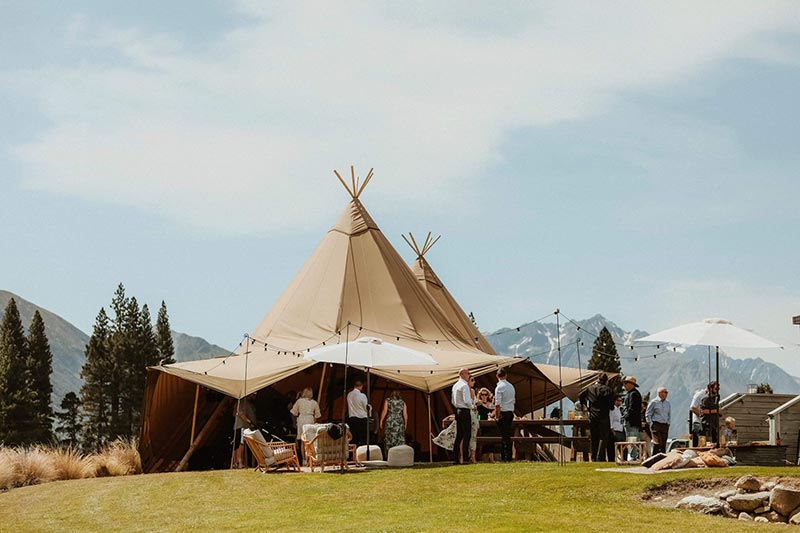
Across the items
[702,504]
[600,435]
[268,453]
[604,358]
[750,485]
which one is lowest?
[702,504]

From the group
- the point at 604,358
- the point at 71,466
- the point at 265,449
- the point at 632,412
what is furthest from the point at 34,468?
the point at 604,358

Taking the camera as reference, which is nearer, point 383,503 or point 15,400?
point 383,503

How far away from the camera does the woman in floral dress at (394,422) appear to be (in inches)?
729

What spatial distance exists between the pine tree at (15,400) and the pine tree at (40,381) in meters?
0.37

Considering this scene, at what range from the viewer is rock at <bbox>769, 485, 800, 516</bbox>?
38.6 ft

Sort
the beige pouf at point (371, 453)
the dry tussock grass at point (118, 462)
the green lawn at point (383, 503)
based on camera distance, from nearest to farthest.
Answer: the green lawn at point (383, 503), the beige pouf at point (371, 453), the dry tussock grass at point (118, 462)

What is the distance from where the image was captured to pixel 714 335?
606 inches

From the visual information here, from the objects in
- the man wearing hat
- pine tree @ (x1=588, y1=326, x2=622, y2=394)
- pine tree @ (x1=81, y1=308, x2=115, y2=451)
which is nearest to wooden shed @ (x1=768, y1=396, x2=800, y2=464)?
the man wearing hat

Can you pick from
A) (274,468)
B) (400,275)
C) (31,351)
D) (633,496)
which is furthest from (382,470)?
(31,351)

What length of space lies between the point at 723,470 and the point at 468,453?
5706 mm

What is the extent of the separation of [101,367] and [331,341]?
38.2 metres

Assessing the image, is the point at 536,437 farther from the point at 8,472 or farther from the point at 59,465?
the point at 8,472

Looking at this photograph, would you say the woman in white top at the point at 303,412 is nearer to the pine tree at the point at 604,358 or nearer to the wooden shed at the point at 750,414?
the wooden shed at the point at 750,414

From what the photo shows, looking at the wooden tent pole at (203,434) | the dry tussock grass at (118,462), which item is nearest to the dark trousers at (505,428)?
the wooden tent pole at (203,434)
